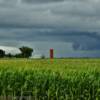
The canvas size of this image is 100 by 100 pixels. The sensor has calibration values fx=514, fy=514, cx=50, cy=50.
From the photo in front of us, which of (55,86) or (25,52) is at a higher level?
(25,52)

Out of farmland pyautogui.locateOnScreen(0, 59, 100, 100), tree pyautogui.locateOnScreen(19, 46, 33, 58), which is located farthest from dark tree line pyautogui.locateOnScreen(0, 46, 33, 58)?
farmland pyautogui.locateOnScreen(0, 59, 100, 100)

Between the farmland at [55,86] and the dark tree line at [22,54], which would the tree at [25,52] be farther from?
the farmland at [55,86]

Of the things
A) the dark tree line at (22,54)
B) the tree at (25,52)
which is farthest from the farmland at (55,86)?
the tree at (25,52)

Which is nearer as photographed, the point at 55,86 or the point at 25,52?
the point at 55,86

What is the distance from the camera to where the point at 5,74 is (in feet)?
81.0

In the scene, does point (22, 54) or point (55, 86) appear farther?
point (22, 54)

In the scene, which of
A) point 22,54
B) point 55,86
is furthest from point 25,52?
point 55,86

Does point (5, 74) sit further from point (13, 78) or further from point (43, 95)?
point (43, 95)

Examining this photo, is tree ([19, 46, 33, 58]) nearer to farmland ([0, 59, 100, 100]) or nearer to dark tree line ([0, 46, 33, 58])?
dark tree line ([0, 46, 33, 58])

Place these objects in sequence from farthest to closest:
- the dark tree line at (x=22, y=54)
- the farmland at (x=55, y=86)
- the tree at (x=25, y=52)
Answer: the tree at (x=25, y=52)
the dark tree line at (x=22, y=54)
the farmland at (x=55, y=86)

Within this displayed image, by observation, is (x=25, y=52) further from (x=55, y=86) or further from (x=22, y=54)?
(x=55, y=86)

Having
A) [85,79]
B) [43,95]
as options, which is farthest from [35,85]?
[85,79]

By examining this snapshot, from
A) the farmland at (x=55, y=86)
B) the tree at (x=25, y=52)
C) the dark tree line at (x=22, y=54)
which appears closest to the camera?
the farmland at (x=55, y=86)

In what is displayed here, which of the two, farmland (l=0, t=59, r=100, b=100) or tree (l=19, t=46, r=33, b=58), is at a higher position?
tree (l=19, t=46, r=33, b=58)
